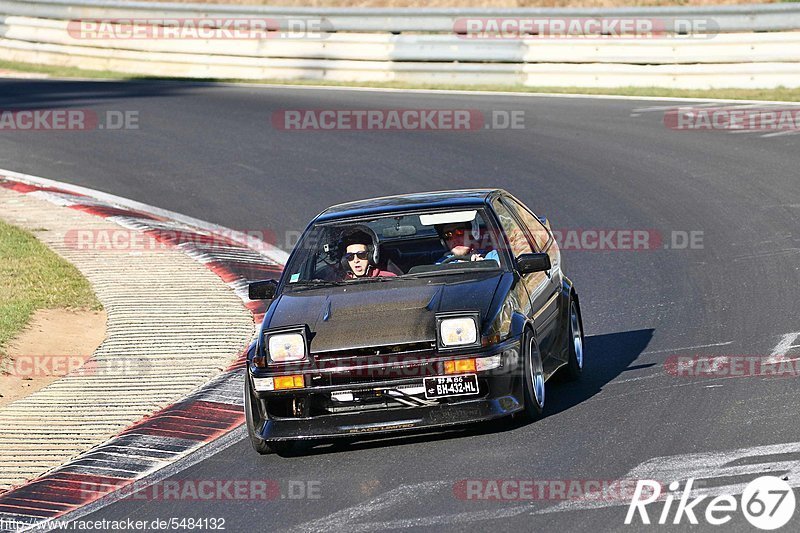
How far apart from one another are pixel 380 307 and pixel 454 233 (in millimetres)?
1188

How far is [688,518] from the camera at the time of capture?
5895 mm

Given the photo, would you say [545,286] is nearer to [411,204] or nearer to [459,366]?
[411,204]

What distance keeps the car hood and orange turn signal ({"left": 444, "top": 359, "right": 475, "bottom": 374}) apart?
0.18 m

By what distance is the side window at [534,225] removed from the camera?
936 cm

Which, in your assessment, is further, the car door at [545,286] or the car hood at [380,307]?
the car door at [545,286]

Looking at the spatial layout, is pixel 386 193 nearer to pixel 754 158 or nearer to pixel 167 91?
pixel 754 158

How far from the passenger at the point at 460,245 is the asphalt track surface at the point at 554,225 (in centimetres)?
102

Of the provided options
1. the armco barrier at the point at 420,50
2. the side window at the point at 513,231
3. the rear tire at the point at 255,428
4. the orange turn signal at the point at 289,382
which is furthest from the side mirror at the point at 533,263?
the armco barrier at the point at 420,50

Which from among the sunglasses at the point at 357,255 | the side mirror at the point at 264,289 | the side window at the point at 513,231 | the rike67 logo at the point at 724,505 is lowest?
the rike67 logo at the point at 724,505

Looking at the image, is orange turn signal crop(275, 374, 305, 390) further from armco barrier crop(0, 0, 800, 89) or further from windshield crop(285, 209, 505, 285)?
armco barrier crop(0, 0, 800, 89)

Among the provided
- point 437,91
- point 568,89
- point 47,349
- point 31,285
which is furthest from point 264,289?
point 437,91

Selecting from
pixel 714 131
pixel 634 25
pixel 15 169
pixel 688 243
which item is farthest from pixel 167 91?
pixel 688 243

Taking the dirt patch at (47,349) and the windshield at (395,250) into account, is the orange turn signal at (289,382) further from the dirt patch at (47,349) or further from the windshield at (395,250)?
the dirt patch at (47,349)

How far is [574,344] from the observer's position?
29.7 ft
